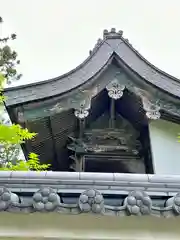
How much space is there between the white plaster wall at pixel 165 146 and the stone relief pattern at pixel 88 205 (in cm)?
216

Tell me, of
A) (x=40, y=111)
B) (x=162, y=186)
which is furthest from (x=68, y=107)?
(x=162, y=186)

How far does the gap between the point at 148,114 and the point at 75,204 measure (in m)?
2.20

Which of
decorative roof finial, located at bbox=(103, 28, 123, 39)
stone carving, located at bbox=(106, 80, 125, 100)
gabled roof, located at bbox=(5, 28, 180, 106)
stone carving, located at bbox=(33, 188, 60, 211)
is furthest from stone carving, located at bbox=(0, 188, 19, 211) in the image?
decorative roof finial, located at bbox=(103, 28, 123, 39)

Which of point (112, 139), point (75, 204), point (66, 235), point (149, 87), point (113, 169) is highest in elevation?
point (149, 87)

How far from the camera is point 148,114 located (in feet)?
15.0

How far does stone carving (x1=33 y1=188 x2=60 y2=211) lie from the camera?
2.54 metres

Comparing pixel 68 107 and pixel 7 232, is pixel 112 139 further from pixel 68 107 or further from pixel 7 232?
pixel 7 232

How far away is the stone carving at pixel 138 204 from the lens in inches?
101

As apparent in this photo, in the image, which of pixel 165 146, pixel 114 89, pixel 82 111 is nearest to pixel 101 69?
pixel 114 89

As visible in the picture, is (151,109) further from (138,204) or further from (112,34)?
A: (138,204)

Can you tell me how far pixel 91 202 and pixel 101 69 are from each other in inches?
91.4

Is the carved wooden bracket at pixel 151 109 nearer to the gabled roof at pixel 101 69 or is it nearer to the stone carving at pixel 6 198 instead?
the gabled roof at pixel 101 69

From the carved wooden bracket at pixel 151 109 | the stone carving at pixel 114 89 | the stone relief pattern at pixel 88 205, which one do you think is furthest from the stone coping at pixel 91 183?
the stone carving at pixel 114 89

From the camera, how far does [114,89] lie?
15.2 ft
